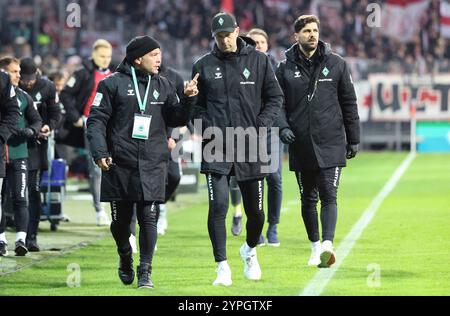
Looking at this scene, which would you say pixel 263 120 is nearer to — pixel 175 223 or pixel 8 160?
pixel 8 160

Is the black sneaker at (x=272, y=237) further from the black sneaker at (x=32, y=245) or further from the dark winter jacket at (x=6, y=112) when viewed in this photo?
the dark winter jacket at (x=6, y=112)

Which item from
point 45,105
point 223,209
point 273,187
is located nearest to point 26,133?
point 45,105

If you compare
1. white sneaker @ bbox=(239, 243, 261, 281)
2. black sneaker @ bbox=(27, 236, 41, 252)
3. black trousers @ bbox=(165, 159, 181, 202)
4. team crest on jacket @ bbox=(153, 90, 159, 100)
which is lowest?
black sneaker @ bbox=(27, 236, 41, 252)

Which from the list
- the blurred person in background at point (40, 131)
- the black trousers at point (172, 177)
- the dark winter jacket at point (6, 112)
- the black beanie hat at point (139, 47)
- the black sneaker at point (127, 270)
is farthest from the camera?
the black trousers at point (172, 177)

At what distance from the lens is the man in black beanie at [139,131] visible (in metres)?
11.1

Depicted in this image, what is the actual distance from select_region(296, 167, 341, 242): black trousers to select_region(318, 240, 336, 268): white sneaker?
0.35ft

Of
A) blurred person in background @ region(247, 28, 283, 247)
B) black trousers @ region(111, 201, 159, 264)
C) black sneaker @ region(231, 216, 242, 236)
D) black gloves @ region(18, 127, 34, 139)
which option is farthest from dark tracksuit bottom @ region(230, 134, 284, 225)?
black trousers @ region(111, 201, 159, 264)

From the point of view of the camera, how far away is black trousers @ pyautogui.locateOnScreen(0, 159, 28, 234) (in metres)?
14.1

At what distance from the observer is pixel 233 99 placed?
11.5 metres

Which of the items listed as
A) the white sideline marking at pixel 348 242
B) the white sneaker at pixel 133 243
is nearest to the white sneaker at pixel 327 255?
the white sideline marking at pixel 348 242

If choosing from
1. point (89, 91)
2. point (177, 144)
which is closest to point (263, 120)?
point (177, 144)

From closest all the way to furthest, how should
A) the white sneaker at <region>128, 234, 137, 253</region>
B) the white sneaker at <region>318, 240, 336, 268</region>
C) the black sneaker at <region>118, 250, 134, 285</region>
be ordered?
the black sneaker at <region>118, 250, 134, 285</region>
the white sneaker at <region>318, 240, 336, 268</region>
the white sneaker at <region>128, 234, 137, 253</region>

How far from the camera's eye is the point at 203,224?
17609 mm

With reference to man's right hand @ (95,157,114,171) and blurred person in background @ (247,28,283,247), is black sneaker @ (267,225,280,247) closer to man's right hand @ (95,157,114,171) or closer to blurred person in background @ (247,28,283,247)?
blurred person in background @ (247,28,283,247)
